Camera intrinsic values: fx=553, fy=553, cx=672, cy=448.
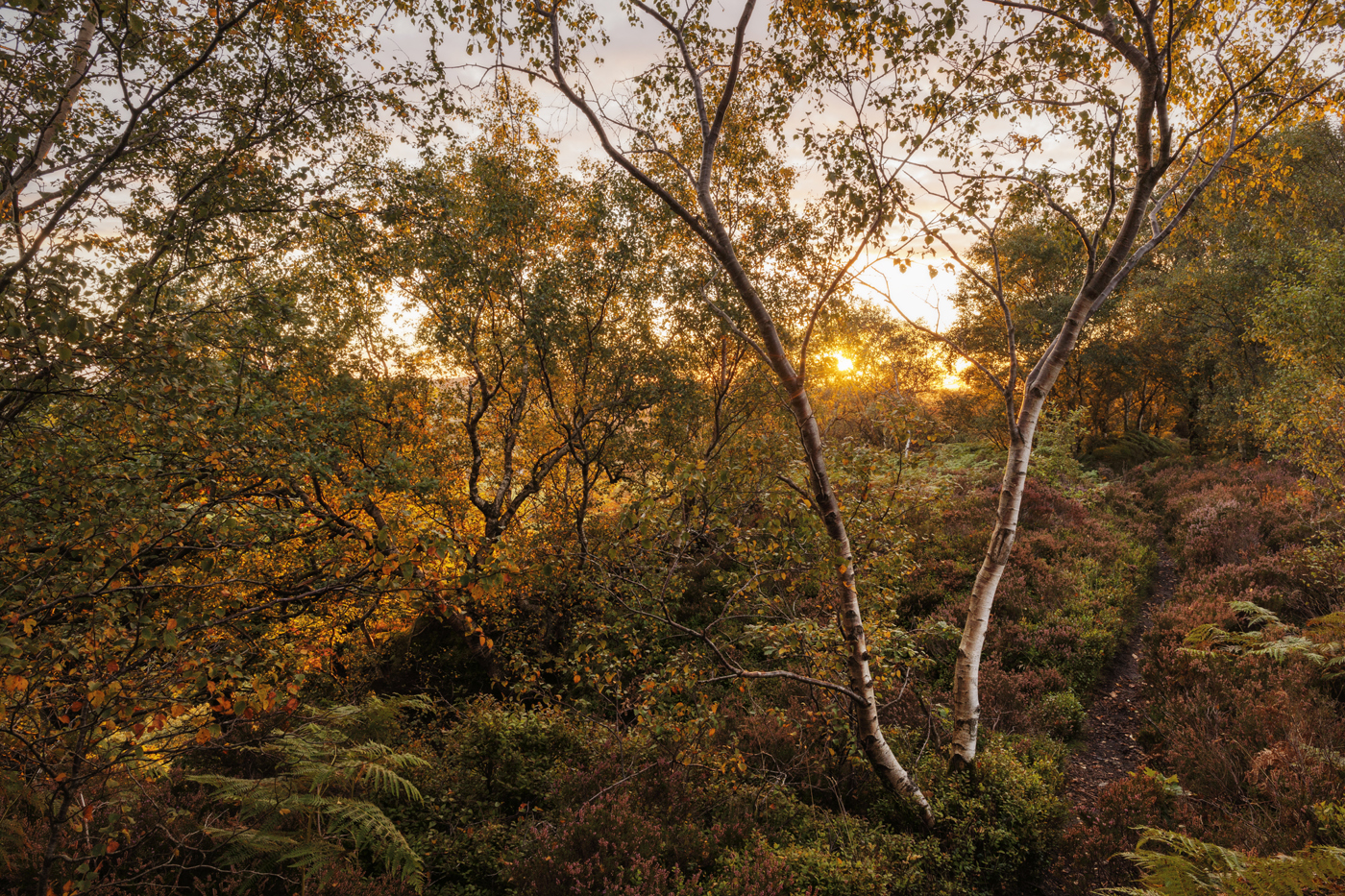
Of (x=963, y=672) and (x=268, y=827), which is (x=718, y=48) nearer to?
(x=963, y=672)

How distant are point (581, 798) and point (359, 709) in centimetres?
314

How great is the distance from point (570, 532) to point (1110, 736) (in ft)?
30.5

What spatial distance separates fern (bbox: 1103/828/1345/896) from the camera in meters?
3.26

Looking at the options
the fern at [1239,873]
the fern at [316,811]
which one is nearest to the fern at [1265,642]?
the fern at [1239,873]

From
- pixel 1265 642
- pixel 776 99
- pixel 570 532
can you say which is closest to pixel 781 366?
pixel 776 99

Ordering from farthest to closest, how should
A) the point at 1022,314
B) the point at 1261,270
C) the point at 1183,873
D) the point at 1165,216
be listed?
the point at 1022,314 < the point at 1261,270 < the point at 1165,216 < the point at 1183,873

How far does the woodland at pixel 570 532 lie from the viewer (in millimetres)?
3621

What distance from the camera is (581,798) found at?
5.87m

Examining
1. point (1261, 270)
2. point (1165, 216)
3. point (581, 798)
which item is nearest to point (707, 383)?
point (1165, 216)

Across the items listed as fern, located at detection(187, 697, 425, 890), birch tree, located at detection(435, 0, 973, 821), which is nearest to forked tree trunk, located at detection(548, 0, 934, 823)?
birch tree, located at detection(435, 0, 973, 821)

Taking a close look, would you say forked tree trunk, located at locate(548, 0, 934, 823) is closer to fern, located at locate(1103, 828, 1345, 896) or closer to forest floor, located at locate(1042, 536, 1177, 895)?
fern, located at locate(1103, 828, 1345, 896)

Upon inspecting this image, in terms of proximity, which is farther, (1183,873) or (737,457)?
(737,457)

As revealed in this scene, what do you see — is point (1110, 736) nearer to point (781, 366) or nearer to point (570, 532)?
point (781, 366)

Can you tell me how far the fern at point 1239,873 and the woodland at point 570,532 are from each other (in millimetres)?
32
